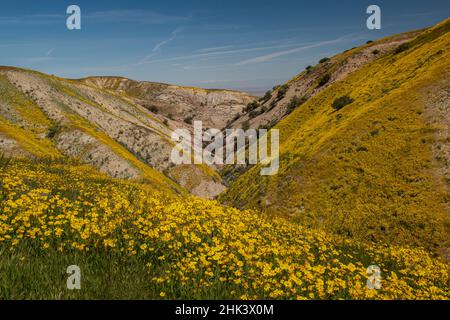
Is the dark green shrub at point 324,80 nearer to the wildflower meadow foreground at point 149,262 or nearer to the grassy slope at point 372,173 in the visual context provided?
the grassy slope at point 372,173

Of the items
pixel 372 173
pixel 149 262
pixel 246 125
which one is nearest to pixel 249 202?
pixel 372 173

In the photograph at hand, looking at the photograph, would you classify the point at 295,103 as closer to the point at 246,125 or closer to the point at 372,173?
the point at 246,125

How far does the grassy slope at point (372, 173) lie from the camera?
73.3 feet

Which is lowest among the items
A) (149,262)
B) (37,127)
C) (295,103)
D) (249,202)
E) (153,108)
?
(249,202)

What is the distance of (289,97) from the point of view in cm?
8538

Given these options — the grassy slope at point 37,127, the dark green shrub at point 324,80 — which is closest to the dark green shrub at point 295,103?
the dark green shrub at point 324,80

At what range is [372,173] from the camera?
87.9 ft

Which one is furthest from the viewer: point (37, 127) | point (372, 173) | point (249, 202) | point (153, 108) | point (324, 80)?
point (153, 108)

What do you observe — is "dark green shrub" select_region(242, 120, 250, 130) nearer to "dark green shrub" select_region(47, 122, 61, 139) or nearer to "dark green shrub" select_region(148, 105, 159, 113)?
"dark green shrub" select_region(47, 122, 61, 139)

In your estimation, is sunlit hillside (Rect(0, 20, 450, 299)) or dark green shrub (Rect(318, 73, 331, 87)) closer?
sunlit hillside (Rect(0, 20, 450, 299))

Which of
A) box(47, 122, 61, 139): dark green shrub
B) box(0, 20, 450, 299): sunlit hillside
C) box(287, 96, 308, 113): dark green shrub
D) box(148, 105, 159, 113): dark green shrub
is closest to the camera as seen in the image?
box(0, 20, 450, 299): sunlit hillside

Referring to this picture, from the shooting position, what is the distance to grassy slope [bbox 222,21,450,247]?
22.3 metres

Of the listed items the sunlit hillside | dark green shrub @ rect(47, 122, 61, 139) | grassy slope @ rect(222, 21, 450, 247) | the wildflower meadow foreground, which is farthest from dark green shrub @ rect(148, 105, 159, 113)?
the wildflower meadow foreground
